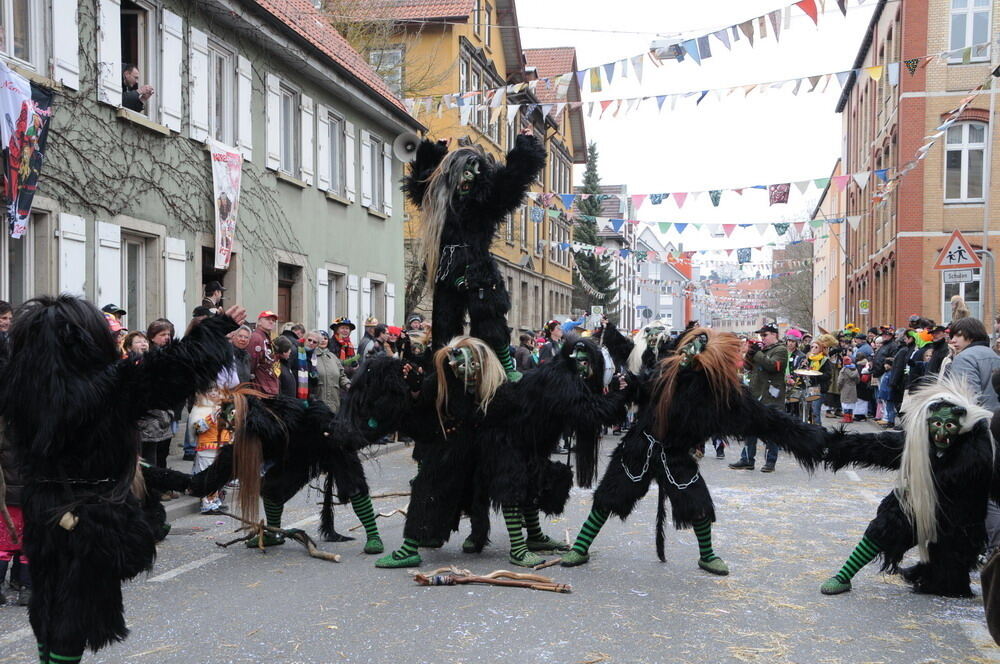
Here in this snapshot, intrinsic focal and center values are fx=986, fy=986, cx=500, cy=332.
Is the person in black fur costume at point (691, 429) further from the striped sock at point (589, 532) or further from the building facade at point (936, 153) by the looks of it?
the building facade at point (936, 153)

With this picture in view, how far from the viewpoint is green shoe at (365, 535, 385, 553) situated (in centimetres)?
753

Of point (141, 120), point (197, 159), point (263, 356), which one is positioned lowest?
point (263, 356)

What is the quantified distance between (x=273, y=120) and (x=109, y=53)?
16.8ft

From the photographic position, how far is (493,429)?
705cm

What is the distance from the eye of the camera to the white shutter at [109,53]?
13227 mm

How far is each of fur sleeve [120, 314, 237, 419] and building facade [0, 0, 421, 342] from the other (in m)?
8.84

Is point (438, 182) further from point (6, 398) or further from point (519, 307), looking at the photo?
point (519, 307)

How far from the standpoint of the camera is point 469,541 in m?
7.57

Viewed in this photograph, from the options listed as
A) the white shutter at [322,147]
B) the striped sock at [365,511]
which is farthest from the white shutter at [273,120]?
the striped sock at [365,511]

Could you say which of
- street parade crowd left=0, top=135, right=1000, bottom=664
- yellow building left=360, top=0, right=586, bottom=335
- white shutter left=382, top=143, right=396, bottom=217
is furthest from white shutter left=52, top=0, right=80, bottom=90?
white shutter left=382, top=143, right=396, bottom=217

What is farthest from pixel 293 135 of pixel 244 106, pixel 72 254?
pixel 72 254

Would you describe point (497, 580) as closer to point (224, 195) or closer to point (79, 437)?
point (79, 437)

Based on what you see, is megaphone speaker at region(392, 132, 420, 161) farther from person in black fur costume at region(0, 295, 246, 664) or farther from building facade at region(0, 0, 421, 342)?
building facade at region(0, 0, 421, 342)

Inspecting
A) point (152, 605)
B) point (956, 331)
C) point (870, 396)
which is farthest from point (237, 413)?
point (870, 396)
